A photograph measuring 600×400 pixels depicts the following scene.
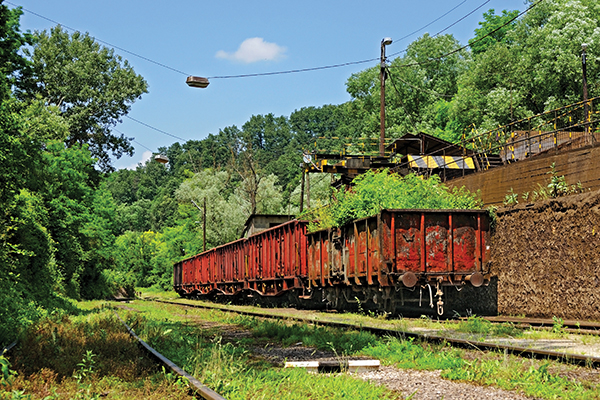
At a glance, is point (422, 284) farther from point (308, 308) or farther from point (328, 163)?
point (328, 163)

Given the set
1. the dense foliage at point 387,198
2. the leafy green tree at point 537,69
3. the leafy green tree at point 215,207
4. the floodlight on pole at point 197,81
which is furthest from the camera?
the leafy green tree at point 215,207

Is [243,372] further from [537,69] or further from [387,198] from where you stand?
[537,69]

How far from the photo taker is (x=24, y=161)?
13859mm

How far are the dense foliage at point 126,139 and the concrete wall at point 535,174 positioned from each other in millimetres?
1715

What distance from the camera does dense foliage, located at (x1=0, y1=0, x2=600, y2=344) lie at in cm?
1687

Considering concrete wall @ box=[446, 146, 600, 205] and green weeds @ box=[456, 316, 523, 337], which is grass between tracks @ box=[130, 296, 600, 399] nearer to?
green weeds @ box=[456, 316, 523, 337]

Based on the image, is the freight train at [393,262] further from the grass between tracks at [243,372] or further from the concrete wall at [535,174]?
the grass between tracks at [243,372]

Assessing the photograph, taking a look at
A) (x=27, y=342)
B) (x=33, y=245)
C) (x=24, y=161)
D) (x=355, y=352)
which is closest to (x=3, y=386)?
(x=27, y=342)

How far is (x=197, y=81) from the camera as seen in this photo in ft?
72.9

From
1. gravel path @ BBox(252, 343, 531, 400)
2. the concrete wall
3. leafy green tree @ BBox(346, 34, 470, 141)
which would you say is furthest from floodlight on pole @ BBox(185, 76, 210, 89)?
leafy green tree @ BBox(346, 34, 470, 141)

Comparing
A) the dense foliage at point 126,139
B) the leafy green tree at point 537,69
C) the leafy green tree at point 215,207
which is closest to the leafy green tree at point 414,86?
the dense foliage at point 126,139

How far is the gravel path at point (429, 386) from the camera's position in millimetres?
5805

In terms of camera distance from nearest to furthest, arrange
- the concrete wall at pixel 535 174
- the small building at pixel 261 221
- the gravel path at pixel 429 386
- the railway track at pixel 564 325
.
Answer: the gravel path at pixel 429 386
the railway track at pixel 564 325
the concrete wall at pixel 535 174
the small building at pixel 261 221

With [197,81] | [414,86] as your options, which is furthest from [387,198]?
[414,86]
